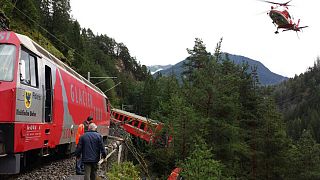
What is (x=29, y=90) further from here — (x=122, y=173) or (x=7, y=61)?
(x=122, y=173)

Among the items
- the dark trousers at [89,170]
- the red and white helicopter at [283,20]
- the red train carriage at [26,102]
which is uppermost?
the red and white helicopter at [283,20]

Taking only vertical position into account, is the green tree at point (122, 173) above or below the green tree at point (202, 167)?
above

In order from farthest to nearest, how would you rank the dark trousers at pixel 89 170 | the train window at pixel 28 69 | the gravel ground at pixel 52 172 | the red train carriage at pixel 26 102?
the gravel ground at pixel 52 172 < the train window at pixel 28 69 < the dark trousers at pixel 89 170 < the red train carriage at pixel 26 102

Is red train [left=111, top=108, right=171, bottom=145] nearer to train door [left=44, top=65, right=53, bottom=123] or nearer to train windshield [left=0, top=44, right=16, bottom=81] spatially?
train door [left=44, top=65, right=53, bottom=123]

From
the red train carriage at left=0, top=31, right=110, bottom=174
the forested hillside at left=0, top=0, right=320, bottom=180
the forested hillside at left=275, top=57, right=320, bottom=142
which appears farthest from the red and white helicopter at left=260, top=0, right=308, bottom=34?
the forested hillside at left=275, top=57, right=320, bottom=142

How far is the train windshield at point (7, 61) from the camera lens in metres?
8.62

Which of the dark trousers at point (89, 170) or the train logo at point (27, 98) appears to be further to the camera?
the train logo at point (27, 98)

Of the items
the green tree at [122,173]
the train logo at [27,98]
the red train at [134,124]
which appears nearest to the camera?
the train logo at [27,98]

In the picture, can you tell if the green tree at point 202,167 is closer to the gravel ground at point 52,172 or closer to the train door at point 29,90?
the gravel ground at point 52,172

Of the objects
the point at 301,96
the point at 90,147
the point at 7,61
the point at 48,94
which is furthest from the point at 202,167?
the point at 301,96

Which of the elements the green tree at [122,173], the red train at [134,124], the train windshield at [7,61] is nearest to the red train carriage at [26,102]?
the train windshield at [7,61]

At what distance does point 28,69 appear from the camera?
950 cm

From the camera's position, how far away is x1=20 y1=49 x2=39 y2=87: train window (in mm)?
9086

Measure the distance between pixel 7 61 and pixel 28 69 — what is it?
0.74m
